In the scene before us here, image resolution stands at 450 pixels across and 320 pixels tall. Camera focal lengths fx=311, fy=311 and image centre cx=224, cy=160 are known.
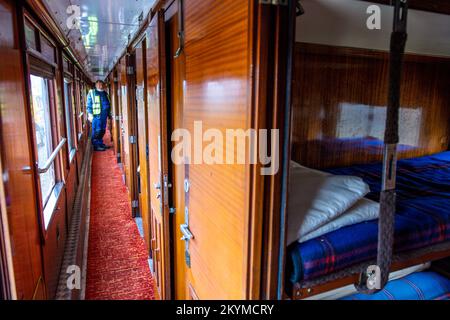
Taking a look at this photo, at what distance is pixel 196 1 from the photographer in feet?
4.90

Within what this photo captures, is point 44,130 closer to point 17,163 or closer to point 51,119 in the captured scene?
point 51,119

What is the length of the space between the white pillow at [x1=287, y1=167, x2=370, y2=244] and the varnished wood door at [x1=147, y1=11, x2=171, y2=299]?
1095mm

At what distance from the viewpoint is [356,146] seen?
2588mm

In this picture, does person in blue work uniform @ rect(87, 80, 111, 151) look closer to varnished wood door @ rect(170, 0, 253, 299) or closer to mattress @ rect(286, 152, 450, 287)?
varnished wood door @ rect(170, 0, 253, 299)

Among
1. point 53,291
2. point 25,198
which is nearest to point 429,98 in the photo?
point 25,198

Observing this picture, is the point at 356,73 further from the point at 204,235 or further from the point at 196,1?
the point at 204,235

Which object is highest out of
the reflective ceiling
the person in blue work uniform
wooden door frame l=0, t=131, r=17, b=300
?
the reflective ceiling

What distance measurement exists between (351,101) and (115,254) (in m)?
2.91

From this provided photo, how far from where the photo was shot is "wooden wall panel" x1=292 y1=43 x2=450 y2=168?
2.27 m

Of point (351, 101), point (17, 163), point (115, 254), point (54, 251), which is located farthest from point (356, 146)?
point (115, 254)

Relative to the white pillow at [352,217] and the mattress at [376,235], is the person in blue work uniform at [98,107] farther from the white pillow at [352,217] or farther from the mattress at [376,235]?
the white pillow at [352,217]

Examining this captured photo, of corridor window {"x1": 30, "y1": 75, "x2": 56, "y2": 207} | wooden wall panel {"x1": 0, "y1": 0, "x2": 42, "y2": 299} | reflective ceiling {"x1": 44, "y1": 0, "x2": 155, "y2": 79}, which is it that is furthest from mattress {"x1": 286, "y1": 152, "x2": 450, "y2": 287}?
corridor window {"x1": 30, "y1": 75, "x2": 56, "y2": 207}

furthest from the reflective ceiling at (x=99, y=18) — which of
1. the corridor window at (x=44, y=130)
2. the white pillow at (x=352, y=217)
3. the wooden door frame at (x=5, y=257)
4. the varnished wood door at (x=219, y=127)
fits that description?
the white pillow at (x=352, y=217)
